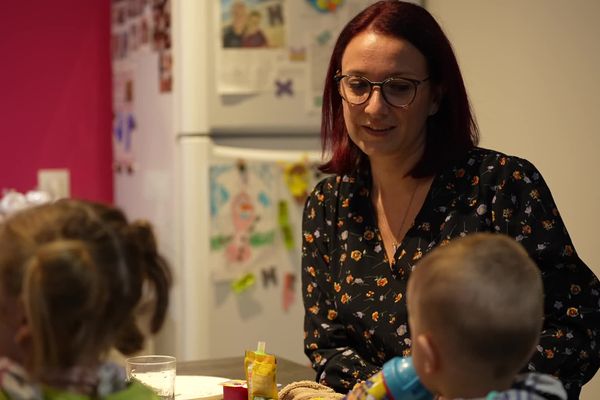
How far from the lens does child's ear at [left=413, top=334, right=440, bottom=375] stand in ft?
3.90

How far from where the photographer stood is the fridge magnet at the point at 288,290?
10.5 feet

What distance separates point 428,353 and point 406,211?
0.74 metres

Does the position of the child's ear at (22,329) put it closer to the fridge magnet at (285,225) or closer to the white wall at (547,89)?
the white wall at (547,89)

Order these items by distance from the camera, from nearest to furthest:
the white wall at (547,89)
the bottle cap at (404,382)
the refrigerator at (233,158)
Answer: the bottle cap at (404,382), the white wall at (547,89), the refrigerator at (233,158)

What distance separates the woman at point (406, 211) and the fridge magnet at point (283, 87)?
3.74ft

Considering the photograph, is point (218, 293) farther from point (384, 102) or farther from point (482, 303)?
point (482, 303)

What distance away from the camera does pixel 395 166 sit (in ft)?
6.34

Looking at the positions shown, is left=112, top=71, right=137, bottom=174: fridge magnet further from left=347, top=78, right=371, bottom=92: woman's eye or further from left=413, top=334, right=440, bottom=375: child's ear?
left=413, top=334, right=440, bottom=375: child's ear

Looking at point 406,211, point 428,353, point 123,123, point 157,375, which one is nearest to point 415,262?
point 406,211

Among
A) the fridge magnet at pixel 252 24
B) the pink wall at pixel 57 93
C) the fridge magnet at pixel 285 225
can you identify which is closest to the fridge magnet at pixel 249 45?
the fridge magnet at pixel 252 24

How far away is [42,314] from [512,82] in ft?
7.10

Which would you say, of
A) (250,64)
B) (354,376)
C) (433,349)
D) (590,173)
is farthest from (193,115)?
(433,349)

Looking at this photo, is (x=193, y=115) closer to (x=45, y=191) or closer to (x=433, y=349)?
(x=45, y=191)

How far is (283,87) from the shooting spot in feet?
10.3
